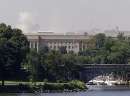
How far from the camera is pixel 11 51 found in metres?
117

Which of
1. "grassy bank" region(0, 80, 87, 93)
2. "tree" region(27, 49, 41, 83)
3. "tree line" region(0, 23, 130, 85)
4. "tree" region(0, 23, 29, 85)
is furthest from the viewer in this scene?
"tree" region(27, 49, 41, 83)

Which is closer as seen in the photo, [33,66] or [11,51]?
[11,51]

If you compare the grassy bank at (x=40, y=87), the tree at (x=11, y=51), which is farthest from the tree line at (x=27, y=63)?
the grassy bank at (x=40, y=87)

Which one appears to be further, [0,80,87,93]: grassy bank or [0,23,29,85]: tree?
[0,23,29,85]: tree

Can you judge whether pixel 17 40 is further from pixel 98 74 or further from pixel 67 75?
pixel 98 74

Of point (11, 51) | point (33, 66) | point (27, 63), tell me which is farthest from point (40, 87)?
point (27, 63)

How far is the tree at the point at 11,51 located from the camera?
113 m

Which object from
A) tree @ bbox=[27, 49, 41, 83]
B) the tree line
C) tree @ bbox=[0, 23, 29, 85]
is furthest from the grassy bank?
tree @ bbox=[27, 49, 41, 83]

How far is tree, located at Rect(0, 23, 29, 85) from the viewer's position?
11324cm

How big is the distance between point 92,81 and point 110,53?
26.3m

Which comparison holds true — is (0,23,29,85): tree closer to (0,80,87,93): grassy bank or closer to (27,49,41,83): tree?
(0,80,87,93): grassy bank

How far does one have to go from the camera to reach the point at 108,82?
15475 cm

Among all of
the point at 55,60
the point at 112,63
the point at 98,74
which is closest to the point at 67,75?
the point at 55,60

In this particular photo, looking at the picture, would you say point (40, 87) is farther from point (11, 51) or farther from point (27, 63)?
point (27, 63)
